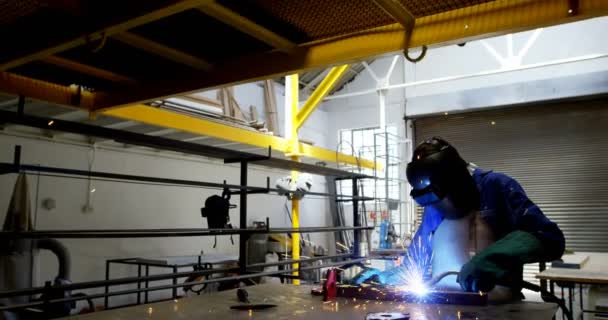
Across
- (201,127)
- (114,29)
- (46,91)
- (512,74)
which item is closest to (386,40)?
(114,29)

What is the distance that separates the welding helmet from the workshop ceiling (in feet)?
1.67

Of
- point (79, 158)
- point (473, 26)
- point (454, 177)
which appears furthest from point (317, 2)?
point (79, 158)

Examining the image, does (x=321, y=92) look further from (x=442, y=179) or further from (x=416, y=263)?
(x=442, y=179)

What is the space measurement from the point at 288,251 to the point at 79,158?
3863 millimetres

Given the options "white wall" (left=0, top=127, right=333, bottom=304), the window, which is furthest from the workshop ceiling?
the window

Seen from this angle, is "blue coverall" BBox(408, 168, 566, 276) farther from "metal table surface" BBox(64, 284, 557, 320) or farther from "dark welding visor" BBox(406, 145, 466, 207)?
"metal table surface" BBox(64, 284, 557, 320)

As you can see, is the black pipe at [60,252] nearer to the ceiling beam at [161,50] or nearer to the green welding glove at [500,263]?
the ceiling beam at [161,50]

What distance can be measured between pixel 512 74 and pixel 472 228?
7.66 meters

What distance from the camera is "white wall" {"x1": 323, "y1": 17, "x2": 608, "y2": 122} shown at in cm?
820

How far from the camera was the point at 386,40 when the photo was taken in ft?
7.09

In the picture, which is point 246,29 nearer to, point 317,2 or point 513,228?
point 317,2

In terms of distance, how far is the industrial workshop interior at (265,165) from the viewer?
1.79 m

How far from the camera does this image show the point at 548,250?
186 centimetres

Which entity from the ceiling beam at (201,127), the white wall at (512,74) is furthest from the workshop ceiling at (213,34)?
the white wall at (512,74)
